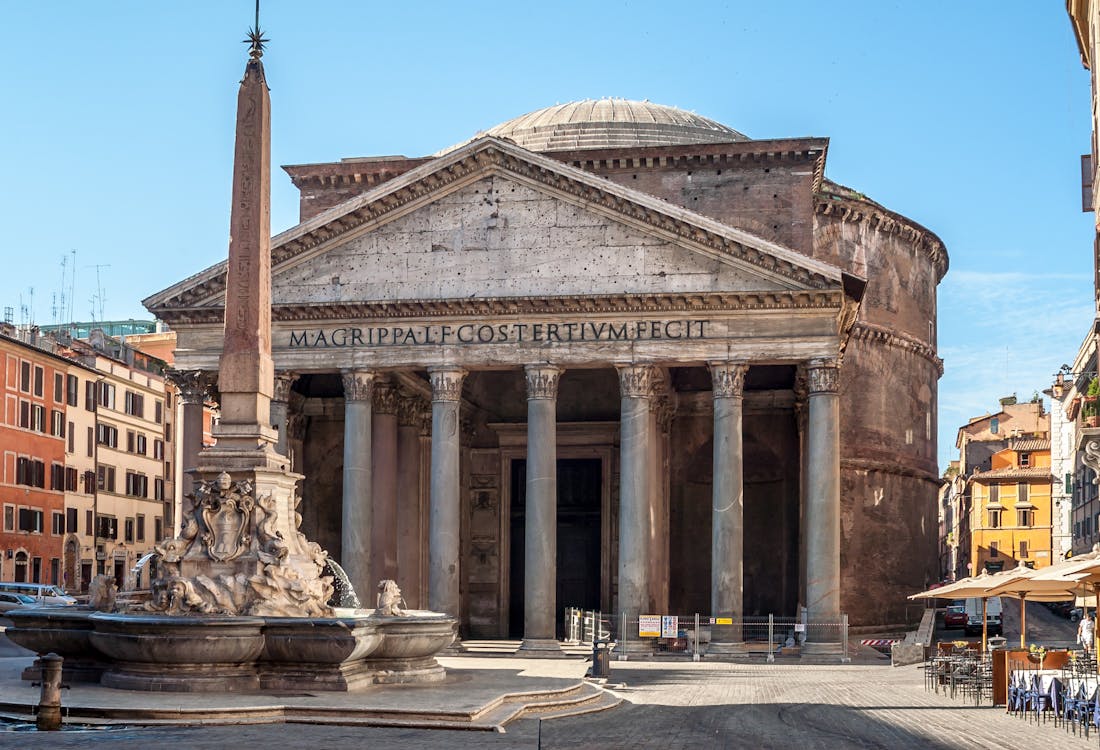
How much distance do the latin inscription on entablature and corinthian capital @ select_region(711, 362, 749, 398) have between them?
2.40ft

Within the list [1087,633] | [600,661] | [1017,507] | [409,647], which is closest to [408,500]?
[600,661]

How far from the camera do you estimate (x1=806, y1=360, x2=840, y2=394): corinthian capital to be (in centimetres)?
3228

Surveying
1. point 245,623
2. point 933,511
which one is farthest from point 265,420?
point 933,511

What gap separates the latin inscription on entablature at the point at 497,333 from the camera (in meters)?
33.0

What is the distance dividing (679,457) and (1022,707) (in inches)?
835

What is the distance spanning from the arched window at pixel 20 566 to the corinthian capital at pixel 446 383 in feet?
83.9

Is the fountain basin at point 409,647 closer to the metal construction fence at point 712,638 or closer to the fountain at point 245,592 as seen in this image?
the fountain at point 245,592

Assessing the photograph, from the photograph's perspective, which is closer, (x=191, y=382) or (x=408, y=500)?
(x=191, y=382)

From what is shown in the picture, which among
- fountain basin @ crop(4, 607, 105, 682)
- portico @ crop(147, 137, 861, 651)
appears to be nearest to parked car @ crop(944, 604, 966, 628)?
portico @ crop(147, 137, 861, 651)

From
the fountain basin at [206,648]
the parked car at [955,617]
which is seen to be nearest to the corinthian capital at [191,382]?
the fountain basin at [206,648]

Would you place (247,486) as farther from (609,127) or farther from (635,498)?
(609,127)

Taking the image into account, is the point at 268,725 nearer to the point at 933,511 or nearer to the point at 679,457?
the point at 679,457

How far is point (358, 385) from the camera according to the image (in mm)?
34156

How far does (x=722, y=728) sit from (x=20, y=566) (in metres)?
41.4
